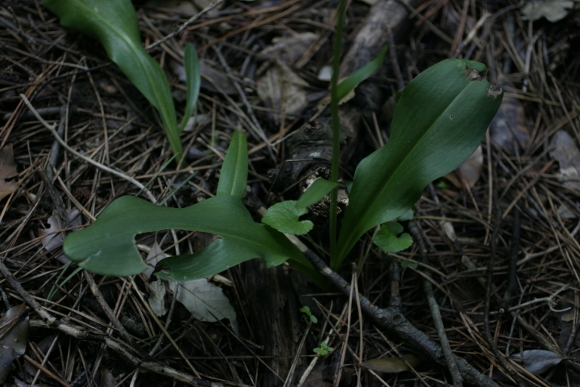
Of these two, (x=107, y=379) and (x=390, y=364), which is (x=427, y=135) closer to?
(x=390, y=364)

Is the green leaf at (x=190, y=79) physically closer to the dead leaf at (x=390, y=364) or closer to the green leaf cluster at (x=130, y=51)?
the green leaf cluster at (x=130, y=51)

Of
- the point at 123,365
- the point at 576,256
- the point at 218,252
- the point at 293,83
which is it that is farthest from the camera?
the point at 293,83

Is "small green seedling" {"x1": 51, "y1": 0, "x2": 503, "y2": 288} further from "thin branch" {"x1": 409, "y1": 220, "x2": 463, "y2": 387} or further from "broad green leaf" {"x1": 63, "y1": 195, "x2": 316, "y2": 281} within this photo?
"thin branch" {"x1": 409, "y1": 220, "x2": 463, "y2": 387}

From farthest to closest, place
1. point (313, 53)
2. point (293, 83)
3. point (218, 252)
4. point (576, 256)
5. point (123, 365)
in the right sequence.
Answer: point (313, 53) < point (293, 83) < point (576, 256) < point (123, 365) < point (218, 252)

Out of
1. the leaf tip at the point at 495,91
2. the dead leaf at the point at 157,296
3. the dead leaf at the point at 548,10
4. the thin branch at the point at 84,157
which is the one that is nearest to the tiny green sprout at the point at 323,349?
the dead leaf at the point at 157,296

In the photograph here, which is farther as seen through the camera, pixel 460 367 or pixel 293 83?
pixel 293 83

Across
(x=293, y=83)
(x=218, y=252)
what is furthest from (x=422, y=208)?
(x=218, y=252)

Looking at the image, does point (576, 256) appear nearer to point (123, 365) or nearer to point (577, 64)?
point (577, 64)
